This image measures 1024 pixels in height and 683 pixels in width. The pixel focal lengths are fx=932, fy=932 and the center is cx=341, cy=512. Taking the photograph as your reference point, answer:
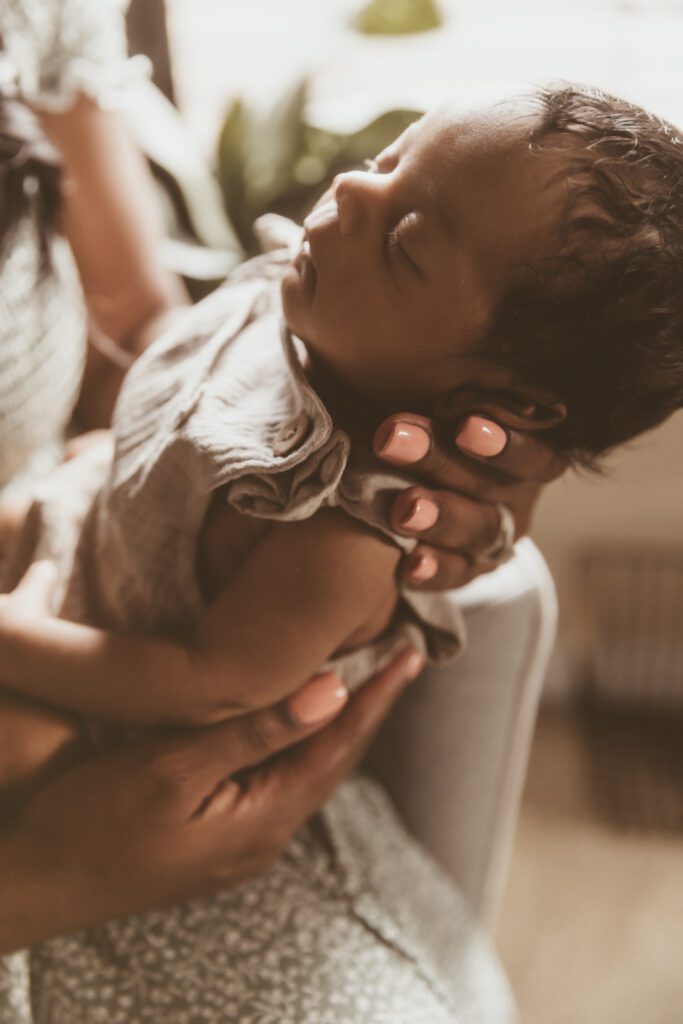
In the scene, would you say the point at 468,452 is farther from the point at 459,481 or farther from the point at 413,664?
the point at 413,664

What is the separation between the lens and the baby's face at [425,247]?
1.95ft

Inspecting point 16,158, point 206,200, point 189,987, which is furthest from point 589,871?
point 16,158

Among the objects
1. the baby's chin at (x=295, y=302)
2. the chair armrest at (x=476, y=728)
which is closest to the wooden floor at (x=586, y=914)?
the chair armrest at (x=476, y=728)

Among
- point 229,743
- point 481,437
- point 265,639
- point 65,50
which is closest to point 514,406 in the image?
point 481,437

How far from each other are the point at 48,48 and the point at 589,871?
4.77 ft

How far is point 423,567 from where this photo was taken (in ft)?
→ 2.26

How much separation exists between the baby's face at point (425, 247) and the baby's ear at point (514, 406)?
2cm

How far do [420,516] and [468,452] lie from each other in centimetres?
6

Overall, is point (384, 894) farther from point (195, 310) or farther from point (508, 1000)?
point (195, 310)

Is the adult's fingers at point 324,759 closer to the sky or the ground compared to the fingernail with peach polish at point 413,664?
closer to the ground

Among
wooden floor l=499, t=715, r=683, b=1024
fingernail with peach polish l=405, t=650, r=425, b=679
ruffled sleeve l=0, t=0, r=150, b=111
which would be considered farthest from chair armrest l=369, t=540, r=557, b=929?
ruffled sleeve l=0, t=0, r=150, b=111

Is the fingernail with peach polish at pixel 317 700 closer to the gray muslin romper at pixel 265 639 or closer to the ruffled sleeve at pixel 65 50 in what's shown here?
the gray muslin romper at pixel 265 639

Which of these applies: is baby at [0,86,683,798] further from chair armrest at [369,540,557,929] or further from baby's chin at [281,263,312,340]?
chair armrest at [369,540,557,929]

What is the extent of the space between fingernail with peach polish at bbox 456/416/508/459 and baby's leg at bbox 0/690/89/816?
406 millimetres
